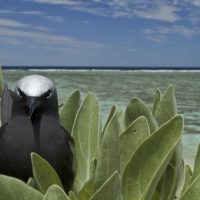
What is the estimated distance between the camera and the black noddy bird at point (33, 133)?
1.10 metres

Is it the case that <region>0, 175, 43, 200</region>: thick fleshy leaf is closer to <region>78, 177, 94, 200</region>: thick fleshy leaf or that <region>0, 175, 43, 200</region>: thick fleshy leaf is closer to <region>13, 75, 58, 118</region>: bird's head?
<region>78, 177, 94, 200</region>: thick fleshy leaf

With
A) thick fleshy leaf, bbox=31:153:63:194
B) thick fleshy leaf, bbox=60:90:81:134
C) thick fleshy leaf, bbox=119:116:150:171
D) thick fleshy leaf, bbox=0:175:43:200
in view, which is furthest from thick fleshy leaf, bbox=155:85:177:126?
thick fleshy leaf, bbox=0:175:43:200

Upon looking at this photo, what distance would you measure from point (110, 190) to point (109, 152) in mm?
111

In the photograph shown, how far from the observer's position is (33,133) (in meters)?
1.10

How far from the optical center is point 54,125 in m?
1.13

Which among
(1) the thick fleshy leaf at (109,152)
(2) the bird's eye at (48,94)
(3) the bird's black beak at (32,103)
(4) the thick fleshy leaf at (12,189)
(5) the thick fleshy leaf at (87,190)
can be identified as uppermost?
(2) the bird's eye at (48,94)

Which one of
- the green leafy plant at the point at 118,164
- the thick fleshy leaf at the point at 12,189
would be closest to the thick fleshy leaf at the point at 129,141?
the green leafy plant at the point at 118,164

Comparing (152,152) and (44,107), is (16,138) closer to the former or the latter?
(44,107)

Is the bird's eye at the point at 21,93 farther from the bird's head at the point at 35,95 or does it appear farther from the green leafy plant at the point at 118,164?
the green leafy plant at the point at 118,164

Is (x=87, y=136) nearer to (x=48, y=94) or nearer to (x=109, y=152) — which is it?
(x=48, y=94)

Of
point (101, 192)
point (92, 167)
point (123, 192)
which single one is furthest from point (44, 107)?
point (101, 192)

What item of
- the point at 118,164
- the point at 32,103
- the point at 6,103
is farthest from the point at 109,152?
the point at 6,103

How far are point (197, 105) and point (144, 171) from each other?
10493 millimetres

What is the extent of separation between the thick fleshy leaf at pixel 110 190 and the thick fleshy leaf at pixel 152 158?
0.10 meters
